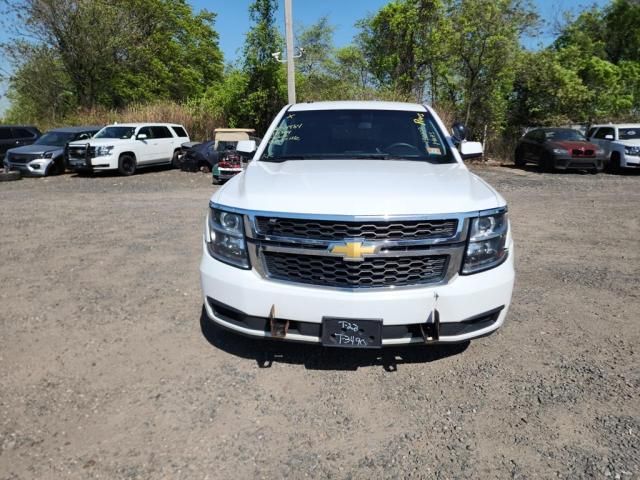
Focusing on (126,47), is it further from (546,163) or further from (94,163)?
(546,163)

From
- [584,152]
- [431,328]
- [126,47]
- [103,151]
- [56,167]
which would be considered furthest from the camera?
[126,47]

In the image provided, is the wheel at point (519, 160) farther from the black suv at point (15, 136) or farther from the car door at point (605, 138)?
the black suv at point (15, 136)

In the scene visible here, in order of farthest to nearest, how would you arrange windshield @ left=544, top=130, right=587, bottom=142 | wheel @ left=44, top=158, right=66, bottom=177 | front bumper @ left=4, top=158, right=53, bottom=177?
windshield @ left=544, top=130, right=587, bottom=142, wheel @ left=44, top=158, right=66, bottom=177, front bumper @ left=4, top=158, right=53, bottom=177

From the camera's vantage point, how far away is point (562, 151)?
15.6 meters

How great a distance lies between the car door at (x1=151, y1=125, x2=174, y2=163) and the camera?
1706cm

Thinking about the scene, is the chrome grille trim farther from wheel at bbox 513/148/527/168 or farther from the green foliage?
the green foliage

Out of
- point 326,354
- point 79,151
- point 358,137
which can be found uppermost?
point 358,137

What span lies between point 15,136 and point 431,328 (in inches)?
797

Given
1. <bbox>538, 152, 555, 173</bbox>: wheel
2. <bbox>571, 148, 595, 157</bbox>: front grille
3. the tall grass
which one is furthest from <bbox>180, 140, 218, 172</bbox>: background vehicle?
<bbox>571, 148, 595, 157</bbox>: front grille

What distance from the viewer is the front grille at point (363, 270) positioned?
2.61 m

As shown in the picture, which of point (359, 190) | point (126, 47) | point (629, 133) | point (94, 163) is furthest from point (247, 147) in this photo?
point (126, 47)

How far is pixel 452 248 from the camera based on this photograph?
2.64 m

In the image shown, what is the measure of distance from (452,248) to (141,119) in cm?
2235

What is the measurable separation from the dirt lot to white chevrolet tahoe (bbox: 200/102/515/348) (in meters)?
0.42
